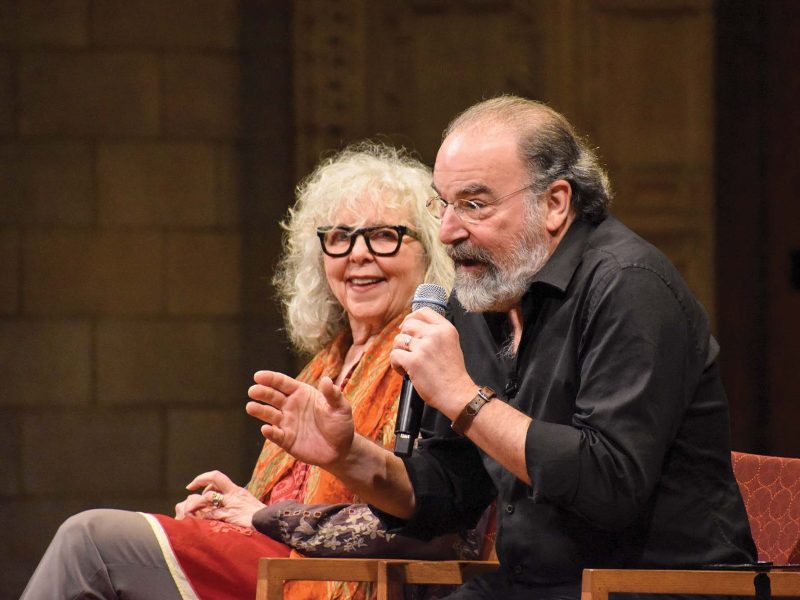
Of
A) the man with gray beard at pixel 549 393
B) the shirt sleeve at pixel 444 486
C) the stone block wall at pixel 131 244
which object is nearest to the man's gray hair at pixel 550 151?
the man with gray beard at pixel 549 393

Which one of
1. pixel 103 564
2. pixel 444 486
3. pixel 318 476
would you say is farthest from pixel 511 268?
pixel 103 564

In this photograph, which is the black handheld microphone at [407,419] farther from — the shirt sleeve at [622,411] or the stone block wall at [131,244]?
the stone block wall at [131,244]

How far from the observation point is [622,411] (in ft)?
6.15

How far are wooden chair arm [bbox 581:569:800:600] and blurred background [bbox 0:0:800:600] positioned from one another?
106 inches

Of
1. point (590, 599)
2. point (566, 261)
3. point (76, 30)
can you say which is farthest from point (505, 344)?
point (76, 30)

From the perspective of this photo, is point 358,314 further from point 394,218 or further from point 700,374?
point 700,374

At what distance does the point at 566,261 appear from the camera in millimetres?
2084

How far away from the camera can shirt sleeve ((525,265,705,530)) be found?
1865 mm

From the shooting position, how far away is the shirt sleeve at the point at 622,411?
187 cm

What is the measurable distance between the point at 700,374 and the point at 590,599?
43cm

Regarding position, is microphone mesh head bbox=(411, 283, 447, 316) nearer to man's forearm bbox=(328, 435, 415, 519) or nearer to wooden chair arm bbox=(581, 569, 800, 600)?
man's forearm bbox=(328, 435, 415, 519)

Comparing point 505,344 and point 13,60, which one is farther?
point 13,60

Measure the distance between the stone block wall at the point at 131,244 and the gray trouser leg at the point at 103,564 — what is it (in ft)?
6.76

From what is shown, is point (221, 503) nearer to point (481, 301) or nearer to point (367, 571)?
point (367, 571)
